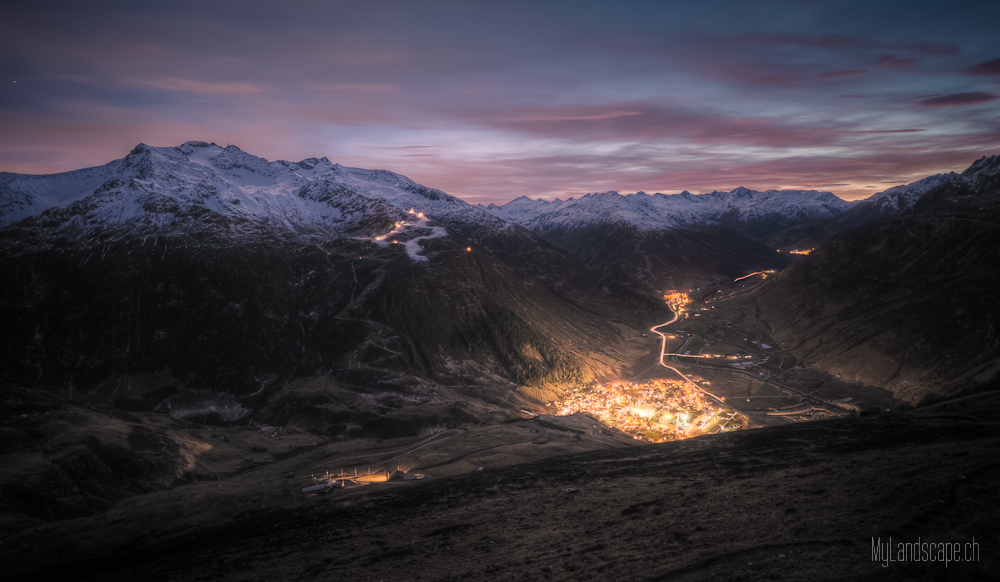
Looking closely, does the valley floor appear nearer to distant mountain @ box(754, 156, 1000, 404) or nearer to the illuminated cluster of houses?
the illuminated cluster of houses

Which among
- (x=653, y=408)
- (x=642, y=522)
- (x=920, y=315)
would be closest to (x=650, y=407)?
(x=653, y=408)

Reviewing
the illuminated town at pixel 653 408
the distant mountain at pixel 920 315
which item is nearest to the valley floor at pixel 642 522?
the illuminated town at pixel 653 408

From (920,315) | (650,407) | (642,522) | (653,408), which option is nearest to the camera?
(642,522)

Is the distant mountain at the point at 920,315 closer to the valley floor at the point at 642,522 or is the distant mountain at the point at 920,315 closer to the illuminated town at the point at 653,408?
the illuminated town at the point at 653,408

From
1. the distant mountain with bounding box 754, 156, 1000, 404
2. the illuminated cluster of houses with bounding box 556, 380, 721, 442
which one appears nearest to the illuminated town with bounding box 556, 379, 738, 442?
the illuminated cluster of houses with bounding box 556, 380, 721, 442

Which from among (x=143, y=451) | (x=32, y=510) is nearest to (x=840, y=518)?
(x=32, y=510)

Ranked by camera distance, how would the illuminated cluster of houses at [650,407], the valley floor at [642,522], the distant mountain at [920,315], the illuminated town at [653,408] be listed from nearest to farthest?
the valley floor at [642,522], the illuminated town at [653,408], the illuminated cluster of houses at [650,407], the distant mountain at [920,315]

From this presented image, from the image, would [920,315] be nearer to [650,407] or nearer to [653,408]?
[653,408]
